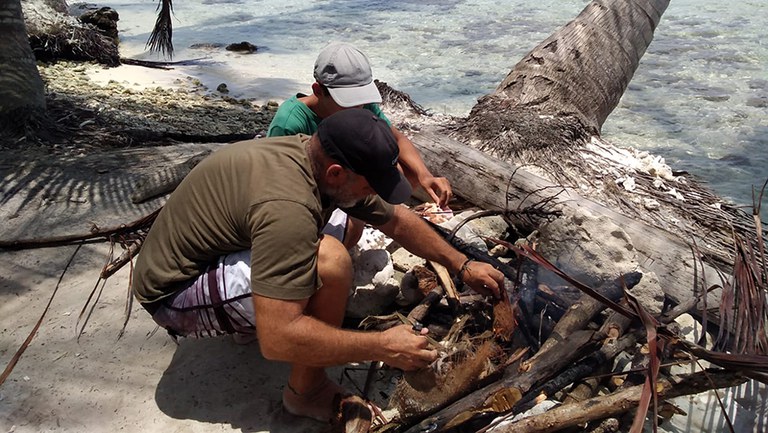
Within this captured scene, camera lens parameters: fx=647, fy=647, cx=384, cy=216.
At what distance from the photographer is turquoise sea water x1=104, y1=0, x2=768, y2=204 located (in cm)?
702

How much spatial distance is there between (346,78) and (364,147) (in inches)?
41.6

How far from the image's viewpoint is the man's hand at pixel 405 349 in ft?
7.32

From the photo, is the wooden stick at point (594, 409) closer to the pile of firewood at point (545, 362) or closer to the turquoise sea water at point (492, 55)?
the pile of firewood at point (545, 362)

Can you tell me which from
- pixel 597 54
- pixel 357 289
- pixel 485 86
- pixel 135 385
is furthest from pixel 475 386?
pixel 485 86

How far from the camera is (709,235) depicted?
11.4 ft

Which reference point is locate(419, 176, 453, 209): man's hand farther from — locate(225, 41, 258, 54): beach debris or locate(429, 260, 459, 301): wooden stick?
locate(225, 41, 258, 54): beach debris

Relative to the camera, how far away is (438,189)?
3572mm

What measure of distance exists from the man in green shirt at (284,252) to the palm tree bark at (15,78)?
130 inches

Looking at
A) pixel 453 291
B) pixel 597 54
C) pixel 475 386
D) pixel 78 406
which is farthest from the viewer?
pixel 597 54

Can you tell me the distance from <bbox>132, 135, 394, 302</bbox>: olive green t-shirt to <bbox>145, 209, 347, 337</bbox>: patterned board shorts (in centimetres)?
4

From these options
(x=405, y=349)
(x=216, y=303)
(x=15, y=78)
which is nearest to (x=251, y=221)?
(x=216, y=303)

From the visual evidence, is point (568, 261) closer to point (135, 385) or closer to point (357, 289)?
point (357, 289)

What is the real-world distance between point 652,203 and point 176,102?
5595 millimetres

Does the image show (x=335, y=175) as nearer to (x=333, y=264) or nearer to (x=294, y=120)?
(x=333, y=264)
